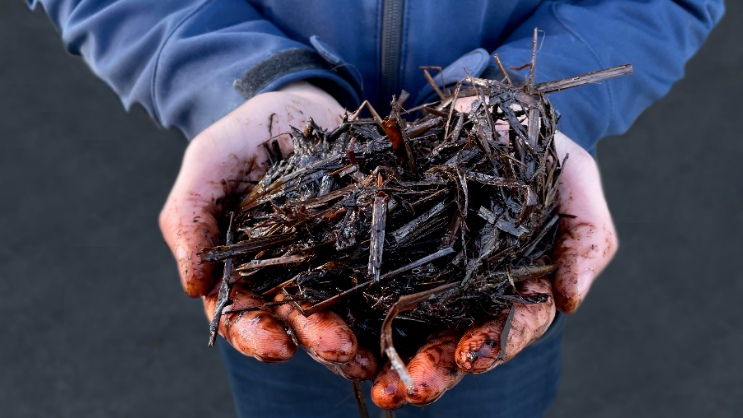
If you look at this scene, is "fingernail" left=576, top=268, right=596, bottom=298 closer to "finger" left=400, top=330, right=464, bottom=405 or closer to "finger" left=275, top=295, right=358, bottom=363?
"finger" left=400, top=330, right=464, bottom=405

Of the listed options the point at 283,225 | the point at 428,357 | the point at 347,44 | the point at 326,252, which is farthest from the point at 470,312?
the point at 347,44

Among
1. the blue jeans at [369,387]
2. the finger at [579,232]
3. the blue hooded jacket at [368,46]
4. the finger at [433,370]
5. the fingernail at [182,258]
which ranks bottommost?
the blue jeans at [369,387]

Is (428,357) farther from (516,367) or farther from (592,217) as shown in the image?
(516,367)

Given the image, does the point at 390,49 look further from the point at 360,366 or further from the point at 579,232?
the point at 360,366

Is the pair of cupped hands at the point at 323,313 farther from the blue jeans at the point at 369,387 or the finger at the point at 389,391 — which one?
the blue jeans at the point at 369,387

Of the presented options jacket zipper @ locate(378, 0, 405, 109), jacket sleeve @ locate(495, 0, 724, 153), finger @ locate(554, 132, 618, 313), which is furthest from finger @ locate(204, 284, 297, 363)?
jacket sleeve @ locate(495, 0, 724, 153)

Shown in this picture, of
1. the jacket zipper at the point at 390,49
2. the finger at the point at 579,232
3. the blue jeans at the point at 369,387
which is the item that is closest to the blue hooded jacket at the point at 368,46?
the jacket zipper at the point at 390,49
